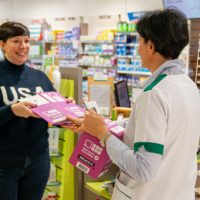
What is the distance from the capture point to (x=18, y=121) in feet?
5.21

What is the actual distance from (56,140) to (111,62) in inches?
178

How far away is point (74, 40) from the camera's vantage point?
23.2ft

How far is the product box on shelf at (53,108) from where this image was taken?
54.4 inches

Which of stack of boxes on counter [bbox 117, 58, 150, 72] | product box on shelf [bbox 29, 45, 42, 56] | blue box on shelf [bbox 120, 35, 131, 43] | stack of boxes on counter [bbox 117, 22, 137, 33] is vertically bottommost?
stack of boxes on counter [bbox 117, 58, 150, 72]

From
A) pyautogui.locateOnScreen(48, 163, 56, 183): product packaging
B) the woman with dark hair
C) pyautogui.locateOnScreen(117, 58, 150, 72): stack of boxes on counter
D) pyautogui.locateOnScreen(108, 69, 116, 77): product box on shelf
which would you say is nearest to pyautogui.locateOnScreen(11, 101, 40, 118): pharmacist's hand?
the woman with dark hair

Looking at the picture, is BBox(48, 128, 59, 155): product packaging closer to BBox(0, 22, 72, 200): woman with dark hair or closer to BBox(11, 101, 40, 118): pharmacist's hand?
BBox(0, 22, 72, 200): woman with dark hair

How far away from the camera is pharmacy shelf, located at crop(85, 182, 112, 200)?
2050 mm

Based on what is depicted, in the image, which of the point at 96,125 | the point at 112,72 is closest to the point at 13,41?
the point at 96,125

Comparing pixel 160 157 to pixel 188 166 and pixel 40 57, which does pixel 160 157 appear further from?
pixel 40 57

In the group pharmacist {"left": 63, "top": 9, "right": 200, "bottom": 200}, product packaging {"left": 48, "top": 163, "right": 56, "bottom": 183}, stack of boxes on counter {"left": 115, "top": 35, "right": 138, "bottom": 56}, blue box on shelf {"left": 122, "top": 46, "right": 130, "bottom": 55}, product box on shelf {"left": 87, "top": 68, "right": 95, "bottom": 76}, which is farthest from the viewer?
product box on shelf {"left": 87, "top": 68, "right": 95, "bottom": 76}

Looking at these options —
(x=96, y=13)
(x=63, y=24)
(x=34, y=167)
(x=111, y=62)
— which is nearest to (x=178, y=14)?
(x=34, y=167)

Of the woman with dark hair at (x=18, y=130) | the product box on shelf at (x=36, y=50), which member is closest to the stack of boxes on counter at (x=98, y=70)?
the product box on shelf at (x=36, y=50)

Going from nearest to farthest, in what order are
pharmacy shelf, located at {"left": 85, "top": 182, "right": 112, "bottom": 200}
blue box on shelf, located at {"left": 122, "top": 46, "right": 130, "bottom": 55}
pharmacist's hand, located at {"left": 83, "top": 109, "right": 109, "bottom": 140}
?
pharmacist's hand, located at {"left": 83, "top": 109, "right": 109, "bottom": 140}, pharmacy shelf, located at {"left": 85, "top": 182, "right": 112, "bottom": 200}, blue box on shelf, located at {"left": 122, "top": 46, "right": 130, "bottom": 55}

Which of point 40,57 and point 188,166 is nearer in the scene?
point 188,166
